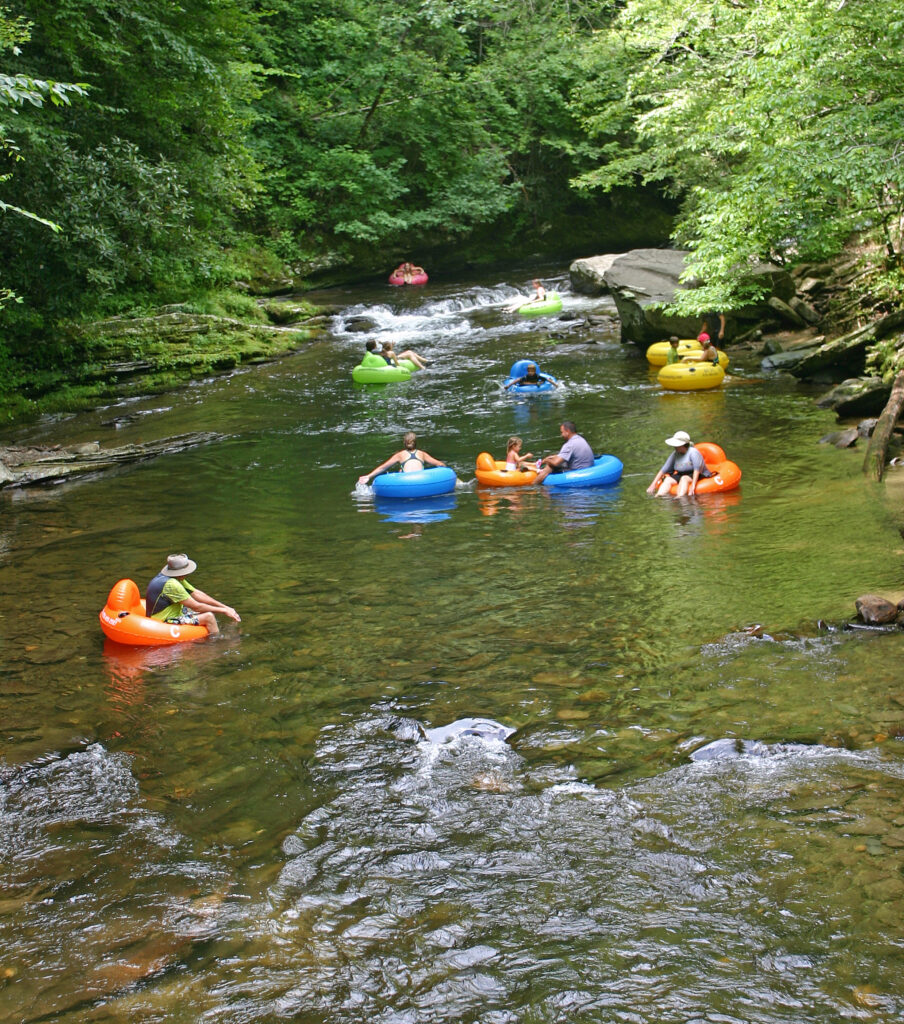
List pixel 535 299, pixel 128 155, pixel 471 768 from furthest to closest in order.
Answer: pixel 535 299, pixel 128 155, pixel 471 768

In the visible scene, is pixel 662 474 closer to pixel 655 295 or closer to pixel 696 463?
pixel 696 463

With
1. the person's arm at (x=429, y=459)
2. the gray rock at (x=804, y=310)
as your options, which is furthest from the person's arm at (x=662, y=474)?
the gray rock at (x=804, y=310)

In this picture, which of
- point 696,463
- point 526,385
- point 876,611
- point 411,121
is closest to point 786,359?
point 526,385

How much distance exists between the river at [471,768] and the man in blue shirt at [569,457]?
89 centimetres

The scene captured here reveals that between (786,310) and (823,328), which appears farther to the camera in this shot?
(786,310)

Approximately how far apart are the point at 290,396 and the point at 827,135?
11.3 meters

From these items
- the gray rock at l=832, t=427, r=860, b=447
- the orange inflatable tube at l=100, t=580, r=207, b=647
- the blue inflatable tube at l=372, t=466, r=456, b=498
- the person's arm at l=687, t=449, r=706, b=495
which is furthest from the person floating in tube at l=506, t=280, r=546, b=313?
the orange inflatable tube at l=100, t=580, r=207, b=647

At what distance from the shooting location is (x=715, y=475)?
440 inches

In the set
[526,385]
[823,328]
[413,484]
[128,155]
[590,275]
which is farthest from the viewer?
[590,275]

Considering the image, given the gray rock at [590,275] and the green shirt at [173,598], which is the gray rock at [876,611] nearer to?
the green shirt at [173,598]

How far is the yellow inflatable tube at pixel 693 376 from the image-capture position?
16.4m

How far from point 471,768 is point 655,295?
53.2 feet

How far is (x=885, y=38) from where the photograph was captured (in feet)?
34.4

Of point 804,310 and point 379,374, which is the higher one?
point 804,310
